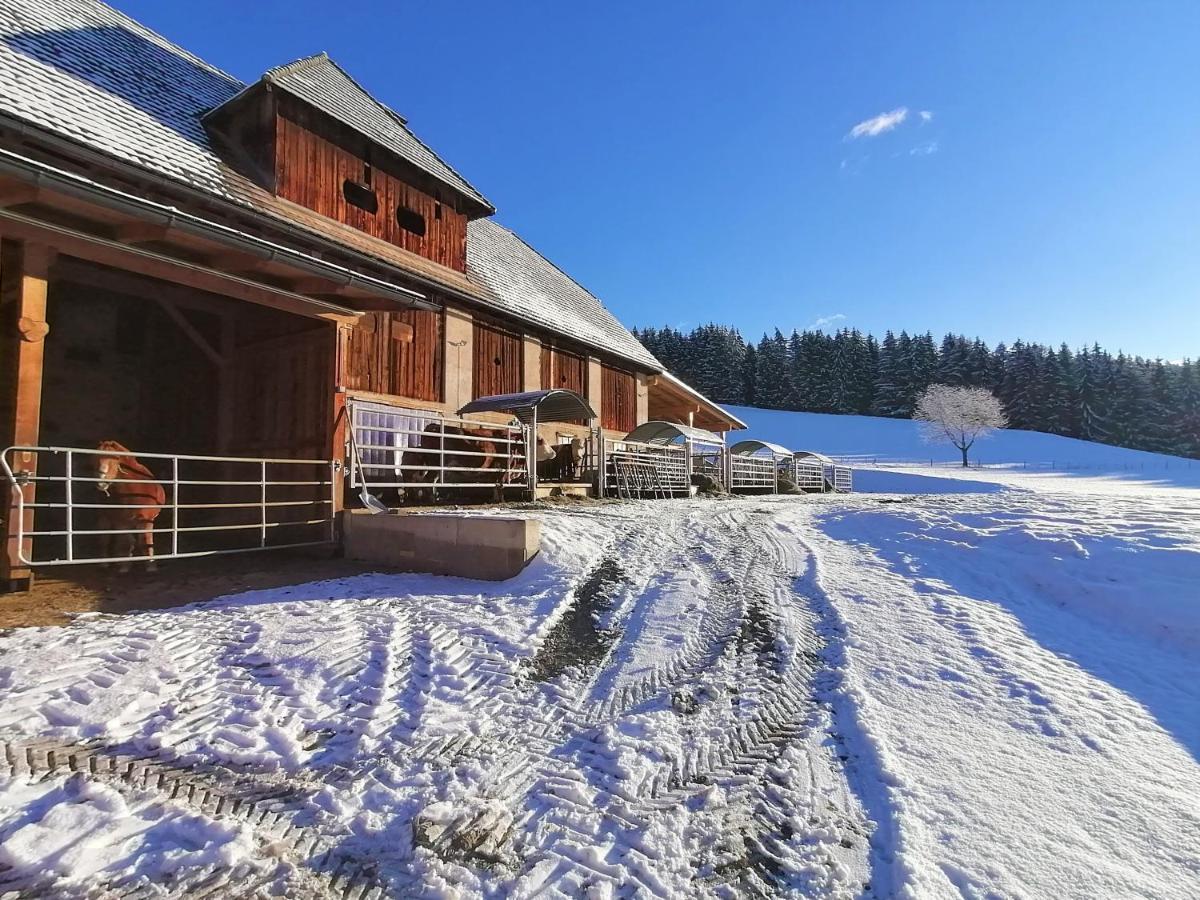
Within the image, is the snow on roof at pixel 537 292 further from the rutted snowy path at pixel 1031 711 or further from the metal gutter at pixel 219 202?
the rutted snowy path at pixel 1031 711

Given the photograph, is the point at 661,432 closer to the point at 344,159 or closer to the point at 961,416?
the point at 344,159

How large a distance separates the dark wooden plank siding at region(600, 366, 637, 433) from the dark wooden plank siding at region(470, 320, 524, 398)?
498 centimetres

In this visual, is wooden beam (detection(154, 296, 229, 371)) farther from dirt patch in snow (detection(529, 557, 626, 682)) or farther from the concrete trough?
dirt patch in snow (detection(529, 557, 626, 682))

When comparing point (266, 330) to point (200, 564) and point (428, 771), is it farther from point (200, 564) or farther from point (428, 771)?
point (428, 771)

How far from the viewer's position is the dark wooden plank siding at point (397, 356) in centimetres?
1282

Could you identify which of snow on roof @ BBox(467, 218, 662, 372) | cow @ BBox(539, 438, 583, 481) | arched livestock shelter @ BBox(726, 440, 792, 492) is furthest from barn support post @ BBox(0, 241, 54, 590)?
arched livestock shelter @ BBox(726, 440, 792, 492)

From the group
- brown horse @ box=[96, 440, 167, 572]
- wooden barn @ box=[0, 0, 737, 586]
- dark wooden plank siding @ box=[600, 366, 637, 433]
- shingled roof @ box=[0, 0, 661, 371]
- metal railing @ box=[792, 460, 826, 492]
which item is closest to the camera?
wooden barn @ box=[0, 0, 737, 586]

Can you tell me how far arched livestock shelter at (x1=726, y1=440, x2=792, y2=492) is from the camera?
2350 cm

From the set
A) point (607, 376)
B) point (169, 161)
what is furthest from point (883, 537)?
point (607, 376)

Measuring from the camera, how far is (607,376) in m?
22.1

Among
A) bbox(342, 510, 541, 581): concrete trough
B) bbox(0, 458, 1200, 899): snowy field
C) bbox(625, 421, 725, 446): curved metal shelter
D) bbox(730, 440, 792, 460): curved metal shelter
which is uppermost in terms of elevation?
bbox(625, 421, 725, 446): curved metal shelter

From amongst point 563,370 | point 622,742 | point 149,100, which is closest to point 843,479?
point 563,370

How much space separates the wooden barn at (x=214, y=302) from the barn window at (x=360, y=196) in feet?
0.17

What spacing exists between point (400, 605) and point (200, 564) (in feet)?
12.0
